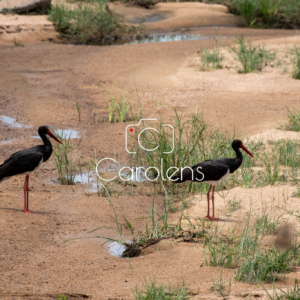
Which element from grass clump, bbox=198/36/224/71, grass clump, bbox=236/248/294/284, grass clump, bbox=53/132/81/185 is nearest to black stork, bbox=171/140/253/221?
grass clump, bbox=236/248/294/284

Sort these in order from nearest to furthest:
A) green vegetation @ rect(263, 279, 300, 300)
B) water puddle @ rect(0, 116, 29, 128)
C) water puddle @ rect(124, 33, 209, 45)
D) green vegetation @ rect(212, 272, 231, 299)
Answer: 1. green vegetation @ rect(263, 279, 300, 300)
2. green vegetation @ rect(212, 272, 231, 299)
3. water puddle @ rect(0, 116, 29, 128)
4. water puddle @ rect(124, 33, 209, 45)

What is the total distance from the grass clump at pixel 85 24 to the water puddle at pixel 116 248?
11.1 m

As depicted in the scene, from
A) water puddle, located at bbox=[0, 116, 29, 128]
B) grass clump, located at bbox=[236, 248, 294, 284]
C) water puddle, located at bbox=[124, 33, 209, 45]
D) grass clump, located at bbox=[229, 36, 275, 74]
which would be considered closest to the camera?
grass clump, located at bbox=[236, 248, 294, 284]

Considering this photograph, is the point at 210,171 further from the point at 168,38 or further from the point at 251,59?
the point at 168,38

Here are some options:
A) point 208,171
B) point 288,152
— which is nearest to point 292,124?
point 288,152

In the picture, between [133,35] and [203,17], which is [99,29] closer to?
[133,35]

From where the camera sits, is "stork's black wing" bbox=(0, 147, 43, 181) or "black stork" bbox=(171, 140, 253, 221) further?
"stork's black wing" bbox=(0, 147, 43, 181)

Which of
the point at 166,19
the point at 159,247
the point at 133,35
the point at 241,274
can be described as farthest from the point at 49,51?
the point at 241,274

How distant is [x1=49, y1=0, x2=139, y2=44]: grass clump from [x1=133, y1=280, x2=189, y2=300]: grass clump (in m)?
12.3

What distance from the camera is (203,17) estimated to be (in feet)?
60.1

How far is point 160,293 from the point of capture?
10.6 ft

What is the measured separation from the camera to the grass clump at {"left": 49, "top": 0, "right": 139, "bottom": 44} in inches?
584

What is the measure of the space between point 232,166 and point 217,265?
1373 mm

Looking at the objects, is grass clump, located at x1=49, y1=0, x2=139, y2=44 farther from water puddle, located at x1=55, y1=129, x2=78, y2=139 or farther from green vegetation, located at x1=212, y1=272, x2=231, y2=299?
green vegetation, located at x1=212, y1=272, x2=231, y2=299
